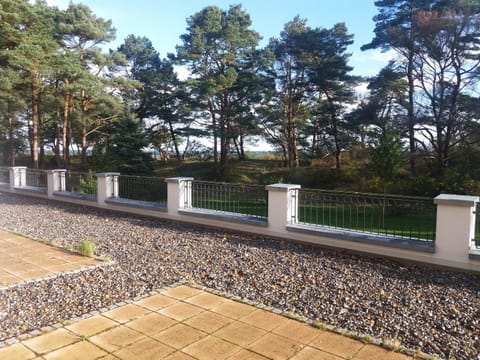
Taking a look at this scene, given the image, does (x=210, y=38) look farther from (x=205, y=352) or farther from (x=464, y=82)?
(x=205, y=352)

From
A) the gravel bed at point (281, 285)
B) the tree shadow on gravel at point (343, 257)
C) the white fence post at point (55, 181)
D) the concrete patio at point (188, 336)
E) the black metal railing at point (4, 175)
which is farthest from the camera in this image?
the black metal railing at point (4, 175)

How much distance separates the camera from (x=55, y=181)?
1170 cm

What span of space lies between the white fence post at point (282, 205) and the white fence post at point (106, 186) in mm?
5048

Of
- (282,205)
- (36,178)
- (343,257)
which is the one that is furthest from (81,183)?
(343,257)

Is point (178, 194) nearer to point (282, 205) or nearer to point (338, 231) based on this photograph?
point (282, 205)

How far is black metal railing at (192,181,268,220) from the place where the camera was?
7.82 metres

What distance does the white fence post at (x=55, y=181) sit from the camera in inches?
460

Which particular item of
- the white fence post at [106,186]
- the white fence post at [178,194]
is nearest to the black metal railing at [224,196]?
the white fence post at [178,194]

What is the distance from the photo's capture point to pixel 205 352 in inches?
117

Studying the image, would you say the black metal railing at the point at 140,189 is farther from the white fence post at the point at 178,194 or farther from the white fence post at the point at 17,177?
the white fence post at the point at 17,177

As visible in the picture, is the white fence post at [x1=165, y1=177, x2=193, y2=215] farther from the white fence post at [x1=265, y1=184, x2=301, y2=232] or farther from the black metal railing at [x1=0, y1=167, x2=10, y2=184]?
the black metal railing at [x1=0, y1=167, x2=10, y2=184]

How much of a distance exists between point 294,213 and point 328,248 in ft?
3.10

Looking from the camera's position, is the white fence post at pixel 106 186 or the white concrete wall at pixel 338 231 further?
the white fence post at pixel 106 186

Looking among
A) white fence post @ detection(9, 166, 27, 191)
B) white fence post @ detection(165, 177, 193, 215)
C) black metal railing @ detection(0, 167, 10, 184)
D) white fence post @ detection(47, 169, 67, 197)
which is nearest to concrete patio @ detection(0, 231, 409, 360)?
white fence post @ detection(165, 177, 193, 215)
